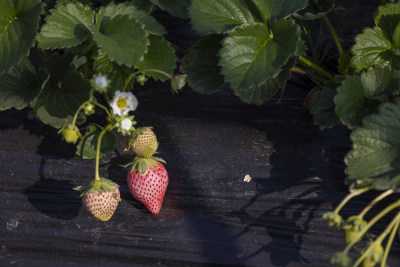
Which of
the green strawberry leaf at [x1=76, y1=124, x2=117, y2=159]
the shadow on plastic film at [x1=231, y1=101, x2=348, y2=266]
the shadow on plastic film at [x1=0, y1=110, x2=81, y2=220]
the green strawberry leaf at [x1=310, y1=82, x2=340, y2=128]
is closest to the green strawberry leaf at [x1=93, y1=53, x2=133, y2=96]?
the green strawberry leaf at [x1=76, y1=124, x2=117, y2=159]

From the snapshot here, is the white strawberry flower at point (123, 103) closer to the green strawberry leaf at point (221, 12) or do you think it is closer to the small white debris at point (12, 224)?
the green strawberry leaf at point (221, 12)

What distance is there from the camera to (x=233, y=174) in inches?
50.4

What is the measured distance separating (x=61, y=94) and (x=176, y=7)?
37 cm

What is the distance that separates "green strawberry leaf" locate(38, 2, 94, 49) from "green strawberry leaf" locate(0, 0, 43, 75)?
1.4 inches

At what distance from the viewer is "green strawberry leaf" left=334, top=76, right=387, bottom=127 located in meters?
1.08

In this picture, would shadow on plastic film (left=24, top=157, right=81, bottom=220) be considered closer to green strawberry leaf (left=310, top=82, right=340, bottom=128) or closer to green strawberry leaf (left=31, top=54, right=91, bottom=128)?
green strawberry leaf (left=31, top=54, right=91, bottom=128)

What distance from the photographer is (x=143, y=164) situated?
119 centimetres

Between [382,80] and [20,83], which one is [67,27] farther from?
[382,80]

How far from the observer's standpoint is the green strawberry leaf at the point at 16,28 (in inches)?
44.8

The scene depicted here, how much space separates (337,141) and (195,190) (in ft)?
1.31

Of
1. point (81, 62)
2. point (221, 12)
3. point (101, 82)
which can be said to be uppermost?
point (221, 12)

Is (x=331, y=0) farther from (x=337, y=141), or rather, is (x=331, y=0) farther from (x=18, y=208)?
(x=18, y=208)

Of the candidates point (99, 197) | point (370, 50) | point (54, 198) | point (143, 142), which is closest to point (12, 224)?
point (54, 198)

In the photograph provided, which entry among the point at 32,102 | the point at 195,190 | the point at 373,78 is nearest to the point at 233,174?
the point at 195,190
